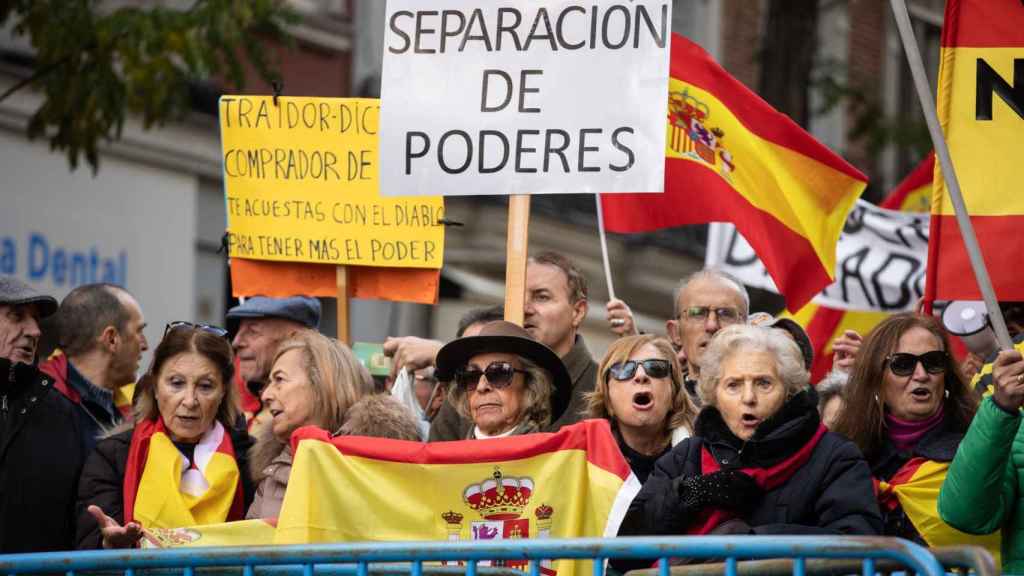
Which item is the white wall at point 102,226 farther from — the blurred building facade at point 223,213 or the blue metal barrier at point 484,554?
the blue metal barrier at point 484,554

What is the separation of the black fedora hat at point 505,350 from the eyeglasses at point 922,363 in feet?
3.51

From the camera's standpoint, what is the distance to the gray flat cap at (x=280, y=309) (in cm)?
855

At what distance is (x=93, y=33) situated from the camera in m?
11.2

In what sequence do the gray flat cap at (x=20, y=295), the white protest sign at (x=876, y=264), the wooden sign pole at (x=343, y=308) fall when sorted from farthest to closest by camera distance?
the white protest sign at (x=876, y=264), the wooden sign pole at (x=343, y=308), the gray flat cap at (x=20, y=295)

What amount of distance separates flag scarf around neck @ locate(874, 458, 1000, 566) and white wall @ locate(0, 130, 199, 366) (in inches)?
368

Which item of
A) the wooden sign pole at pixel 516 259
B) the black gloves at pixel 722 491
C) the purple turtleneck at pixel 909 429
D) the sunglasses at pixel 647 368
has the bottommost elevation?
the black gloves at pixel 722 491

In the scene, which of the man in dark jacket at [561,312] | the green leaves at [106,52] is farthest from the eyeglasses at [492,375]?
the green leaves at [106,52]

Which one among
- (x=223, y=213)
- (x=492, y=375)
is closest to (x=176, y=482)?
(x=492, y=375)

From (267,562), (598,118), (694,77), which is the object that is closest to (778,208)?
(694,77)

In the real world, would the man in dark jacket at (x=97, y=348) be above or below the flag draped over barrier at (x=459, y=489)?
above

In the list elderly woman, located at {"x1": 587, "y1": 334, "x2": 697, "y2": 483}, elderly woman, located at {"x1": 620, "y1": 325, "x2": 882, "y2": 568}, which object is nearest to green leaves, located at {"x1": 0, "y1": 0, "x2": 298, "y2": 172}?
elderly woman, located at {"x1": 587, "y1": 334, "x2": 697, "y2": 483}

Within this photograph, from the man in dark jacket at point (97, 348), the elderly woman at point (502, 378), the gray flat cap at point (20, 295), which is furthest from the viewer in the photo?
the man in dark jacket at point (97, 348)

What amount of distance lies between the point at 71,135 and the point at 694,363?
4.73m

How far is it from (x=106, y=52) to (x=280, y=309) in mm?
3211
